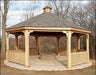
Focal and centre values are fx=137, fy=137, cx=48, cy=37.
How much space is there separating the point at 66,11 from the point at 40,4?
5646mm

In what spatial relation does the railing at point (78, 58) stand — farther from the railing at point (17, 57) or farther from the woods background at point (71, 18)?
the woods background at point (71, 18)

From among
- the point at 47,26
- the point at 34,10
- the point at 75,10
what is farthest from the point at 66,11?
the point at 47,26

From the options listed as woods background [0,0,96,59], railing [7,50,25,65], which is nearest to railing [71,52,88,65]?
railing [7,50,25,65]

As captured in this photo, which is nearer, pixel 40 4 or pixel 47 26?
pixel 47 26

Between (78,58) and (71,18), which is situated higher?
(71,18)

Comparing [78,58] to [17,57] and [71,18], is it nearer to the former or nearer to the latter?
[17,57]

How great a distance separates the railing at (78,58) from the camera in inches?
377

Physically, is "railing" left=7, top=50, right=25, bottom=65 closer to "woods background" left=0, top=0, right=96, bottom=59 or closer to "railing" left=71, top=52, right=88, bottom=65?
"railing" left=71, top=52, right=88, bottom=65

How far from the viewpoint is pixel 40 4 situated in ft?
92.1

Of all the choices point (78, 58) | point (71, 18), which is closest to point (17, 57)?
point (78, 58)

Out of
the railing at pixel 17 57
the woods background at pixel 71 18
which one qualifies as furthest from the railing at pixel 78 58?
the woods background at pixel 71 18

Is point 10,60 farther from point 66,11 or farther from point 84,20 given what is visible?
point 66,11

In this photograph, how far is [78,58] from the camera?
32.8ft

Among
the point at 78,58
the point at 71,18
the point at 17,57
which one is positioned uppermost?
the point at 71,18
